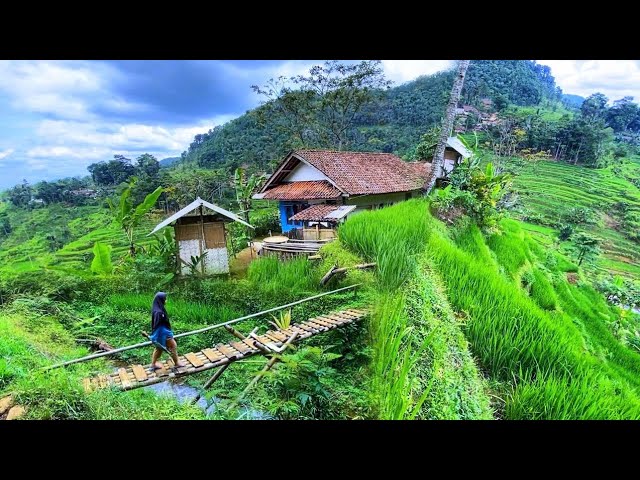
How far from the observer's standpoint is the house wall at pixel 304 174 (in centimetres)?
682

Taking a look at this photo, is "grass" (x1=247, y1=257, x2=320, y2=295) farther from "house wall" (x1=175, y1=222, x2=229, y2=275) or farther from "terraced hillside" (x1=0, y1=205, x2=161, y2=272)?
"terraced hillside" (x1=0, y1=205, x2=161, y2=272)

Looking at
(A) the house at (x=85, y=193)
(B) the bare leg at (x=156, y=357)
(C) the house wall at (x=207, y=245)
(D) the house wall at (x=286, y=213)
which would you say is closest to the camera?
(B) the bare leg at (x=156, y=357)

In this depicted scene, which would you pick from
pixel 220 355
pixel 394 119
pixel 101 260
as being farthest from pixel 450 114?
pixel 394 119

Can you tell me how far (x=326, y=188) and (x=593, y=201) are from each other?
10682 mm

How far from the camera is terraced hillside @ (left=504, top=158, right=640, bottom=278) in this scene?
10625mm

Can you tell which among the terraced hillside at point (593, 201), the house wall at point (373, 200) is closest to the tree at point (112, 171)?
the house wall at point (373, 200)

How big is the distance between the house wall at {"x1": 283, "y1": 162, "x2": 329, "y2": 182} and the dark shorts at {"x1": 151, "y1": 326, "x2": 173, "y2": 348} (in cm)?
510

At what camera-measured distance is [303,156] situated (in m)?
6.91

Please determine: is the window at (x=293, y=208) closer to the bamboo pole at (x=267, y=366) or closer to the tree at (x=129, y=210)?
the tree at (x=129, y=210)

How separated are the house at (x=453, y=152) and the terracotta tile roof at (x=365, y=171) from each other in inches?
43.5

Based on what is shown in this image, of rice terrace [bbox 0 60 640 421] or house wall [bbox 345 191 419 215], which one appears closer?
rice terrace [bbox 0 60 640 421]

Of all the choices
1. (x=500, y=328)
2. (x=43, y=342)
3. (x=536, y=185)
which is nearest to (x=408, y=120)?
(x=536, y=185)

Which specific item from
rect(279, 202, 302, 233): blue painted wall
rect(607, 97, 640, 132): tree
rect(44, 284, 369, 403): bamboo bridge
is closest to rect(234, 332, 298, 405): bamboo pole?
rect(44, 284, 369, 403): bamboo bridge
